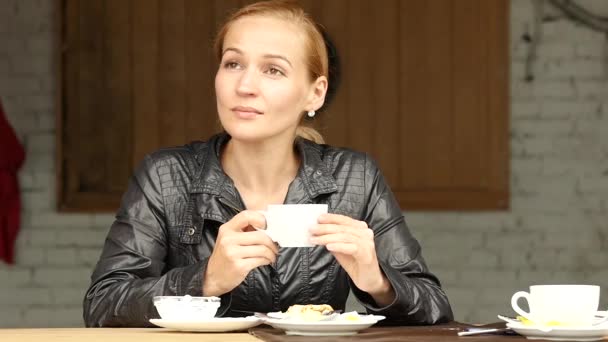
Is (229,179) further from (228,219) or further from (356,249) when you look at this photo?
(356,249)

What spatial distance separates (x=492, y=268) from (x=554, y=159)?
55cm

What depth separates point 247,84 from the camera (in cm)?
236

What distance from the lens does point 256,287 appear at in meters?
2.46

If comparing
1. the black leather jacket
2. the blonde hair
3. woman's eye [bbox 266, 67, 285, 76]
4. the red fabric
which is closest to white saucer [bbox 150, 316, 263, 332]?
the black leather jacket

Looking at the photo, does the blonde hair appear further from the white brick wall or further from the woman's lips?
the white brick wall

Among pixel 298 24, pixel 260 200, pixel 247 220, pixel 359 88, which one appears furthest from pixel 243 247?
pixel 359 88

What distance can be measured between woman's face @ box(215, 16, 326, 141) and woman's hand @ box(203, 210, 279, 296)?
33 centimetres

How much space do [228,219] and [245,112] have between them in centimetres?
24

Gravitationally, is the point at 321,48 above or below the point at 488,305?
above

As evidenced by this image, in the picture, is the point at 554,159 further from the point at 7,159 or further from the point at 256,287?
the point at 256,287

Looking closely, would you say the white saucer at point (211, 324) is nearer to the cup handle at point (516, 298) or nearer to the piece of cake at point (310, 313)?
the piece of cake at point (310, 313)

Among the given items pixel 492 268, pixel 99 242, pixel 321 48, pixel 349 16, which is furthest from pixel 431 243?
pixel 321 48

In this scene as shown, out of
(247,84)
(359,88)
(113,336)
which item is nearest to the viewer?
(113,336)

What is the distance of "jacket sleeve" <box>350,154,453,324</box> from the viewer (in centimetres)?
229
